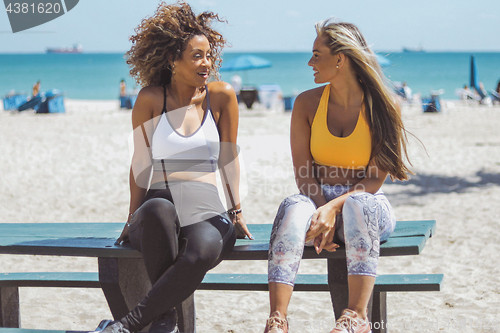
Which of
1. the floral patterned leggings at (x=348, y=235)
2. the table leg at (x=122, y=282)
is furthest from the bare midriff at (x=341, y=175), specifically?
the table leg at (x=122, y=282)

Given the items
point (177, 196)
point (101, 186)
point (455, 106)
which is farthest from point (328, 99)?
point (455, 106)

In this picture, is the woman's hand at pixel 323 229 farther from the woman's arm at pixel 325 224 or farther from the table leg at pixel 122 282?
the table leg at pixel 122 282

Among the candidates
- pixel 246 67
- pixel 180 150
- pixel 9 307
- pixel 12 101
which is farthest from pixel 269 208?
pixel 12 101

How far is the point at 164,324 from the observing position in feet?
6.72

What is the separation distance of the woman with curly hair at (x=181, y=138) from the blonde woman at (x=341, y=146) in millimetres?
330

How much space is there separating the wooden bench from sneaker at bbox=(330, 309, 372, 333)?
23 centimetres

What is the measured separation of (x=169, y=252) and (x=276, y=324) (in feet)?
1.75

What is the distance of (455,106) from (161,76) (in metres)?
17.8

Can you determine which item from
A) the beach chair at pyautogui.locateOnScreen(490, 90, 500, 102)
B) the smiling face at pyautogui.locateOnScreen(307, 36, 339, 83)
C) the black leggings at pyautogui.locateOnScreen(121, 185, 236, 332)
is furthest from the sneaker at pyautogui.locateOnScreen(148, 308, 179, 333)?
the beach chair at pyautogui.locateOnScreen(490, 90, 500, 102)

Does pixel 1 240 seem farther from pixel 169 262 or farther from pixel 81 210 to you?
pixel 81 210

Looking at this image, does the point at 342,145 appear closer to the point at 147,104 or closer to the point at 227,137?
the point at 227,137

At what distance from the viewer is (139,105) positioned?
2521 millimetres

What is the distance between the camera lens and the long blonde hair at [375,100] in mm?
2375

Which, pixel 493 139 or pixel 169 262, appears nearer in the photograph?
pixel 169 262
